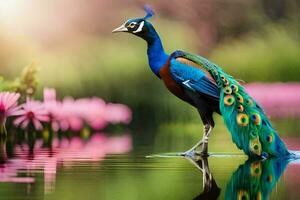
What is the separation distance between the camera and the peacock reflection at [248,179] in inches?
235

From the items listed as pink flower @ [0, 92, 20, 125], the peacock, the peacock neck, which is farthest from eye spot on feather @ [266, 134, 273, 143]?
pink flower @ [0, 92, 20, 125]

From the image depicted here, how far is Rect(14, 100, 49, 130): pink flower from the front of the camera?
1150 cm

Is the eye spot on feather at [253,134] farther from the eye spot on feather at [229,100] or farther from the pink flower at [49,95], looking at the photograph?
the pink flower at [49,95]

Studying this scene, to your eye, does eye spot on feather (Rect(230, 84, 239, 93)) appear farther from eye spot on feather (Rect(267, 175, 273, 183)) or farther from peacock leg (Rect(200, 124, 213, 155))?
eye spot on feather (Rect(267, 175, 273, 183))

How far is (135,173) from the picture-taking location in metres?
7.34

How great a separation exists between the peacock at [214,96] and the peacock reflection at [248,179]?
17 cm

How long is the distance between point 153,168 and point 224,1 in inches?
244

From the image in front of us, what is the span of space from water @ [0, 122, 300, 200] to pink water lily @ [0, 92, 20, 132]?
0.46 meters

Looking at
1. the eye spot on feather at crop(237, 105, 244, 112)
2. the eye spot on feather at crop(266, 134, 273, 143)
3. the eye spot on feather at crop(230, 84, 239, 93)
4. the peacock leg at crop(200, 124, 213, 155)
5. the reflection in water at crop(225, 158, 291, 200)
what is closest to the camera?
the reflection in water at crop(225, 158, 291, 200)

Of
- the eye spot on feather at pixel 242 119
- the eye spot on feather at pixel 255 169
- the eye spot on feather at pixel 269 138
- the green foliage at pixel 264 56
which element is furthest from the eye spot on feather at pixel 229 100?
the green foliage at pixel 264 56

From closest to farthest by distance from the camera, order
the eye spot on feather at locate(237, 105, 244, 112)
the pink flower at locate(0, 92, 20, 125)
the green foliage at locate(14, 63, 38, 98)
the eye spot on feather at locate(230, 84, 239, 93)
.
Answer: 1. the eye spot on feather at locate(237, 105, 244, 112)
2. the eye spot on feather at locate(230, 84, 239, 93)
3. the pink flower at locate(0, 92, 20, 125)
4. the green foliage at locate(14, 63, 38, 98)

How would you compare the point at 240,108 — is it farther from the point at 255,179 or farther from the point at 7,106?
the point at 7,106

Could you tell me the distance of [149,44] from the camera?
934cm

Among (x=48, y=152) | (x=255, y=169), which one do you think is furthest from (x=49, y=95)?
(x=255, y=169)
